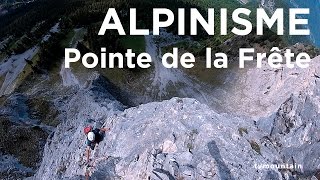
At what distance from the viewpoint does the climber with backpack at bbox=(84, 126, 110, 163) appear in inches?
1548

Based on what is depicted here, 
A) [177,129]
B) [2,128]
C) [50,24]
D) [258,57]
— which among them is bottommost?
[2,128]

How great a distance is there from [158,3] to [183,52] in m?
52.0

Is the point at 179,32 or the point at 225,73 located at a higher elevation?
the point at 179,32

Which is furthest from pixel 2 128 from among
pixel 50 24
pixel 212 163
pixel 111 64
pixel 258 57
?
pixel 50 24

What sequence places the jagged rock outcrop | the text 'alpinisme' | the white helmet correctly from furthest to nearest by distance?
the text 'alpinisme', the white helmet, the jagged rock outcrop

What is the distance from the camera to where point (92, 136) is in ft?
129

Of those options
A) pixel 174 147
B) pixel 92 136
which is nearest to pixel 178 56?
pixel 92 136

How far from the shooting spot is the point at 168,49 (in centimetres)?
9031

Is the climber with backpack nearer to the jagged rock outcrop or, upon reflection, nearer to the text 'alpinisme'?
the jagged rock outcrop

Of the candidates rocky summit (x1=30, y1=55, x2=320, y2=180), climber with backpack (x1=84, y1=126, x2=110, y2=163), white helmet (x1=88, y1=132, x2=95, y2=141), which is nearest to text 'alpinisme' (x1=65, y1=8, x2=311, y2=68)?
rocky summit (x1=30, y1=55, x2=320, y2=180)

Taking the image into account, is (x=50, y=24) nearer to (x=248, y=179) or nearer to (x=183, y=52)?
(x=183, y=52)

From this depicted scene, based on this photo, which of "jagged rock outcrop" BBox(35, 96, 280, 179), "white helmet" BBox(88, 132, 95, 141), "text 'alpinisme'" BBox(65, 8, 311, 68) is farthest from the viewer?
"text 'alpinisme'" BBox(65, 8, 311, 68)

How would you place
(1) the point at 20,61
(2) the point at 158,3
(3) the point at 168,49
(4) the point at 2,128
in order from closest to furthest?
(4) the point at 2,128, (3) the point at 168,49, (1) the point at 20,61, (2) the point at 158,3

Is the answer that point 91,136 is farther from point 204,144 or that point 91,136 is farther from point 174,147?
point 204,144
